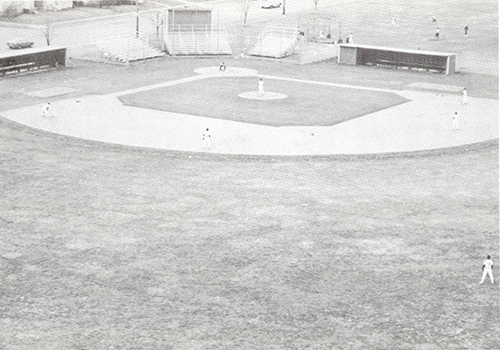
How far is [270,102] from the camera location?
49312 mm

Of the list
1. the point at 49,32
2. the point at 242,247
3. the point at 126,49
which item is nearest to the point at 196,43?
the point at 126,49

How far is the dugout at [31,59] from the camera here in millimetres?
56909

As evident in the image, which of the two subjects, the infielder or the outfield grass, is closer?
the outfield grass

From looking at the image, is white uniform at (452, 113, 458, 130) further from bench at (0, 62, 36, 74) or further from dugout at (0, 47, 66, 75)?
bench at (0, 62, 36, 74)

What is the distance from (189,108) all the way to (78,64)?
18.5m

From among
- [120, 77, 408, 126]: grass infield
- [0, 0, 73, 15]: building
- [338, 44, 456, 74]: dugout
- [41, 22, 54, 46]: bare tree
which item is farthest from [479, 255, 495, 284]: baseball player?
[0, 0, 73, 15]: building

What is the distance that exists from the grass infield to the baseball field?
2.68 meters

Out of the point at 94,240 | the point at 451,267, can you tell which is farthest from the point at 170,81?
the point at 451,267

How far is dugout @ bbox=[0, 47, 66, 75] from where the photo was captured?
2241 inches

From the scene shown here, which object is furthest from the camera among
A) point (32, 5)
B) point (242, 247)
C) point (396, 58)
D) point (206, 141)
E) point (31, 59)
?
point (32, 5)

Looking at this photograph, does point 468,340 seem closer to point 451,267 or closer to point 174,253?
point 451,267

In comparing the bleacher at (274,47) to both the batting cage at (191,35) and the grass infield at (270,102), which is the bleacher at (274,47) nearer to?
the batting cage at (191,35)

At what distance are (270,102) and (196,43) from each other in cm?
2145

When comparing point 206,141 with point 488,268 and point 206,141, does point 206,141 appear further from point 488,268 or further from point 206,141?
point 488,268
